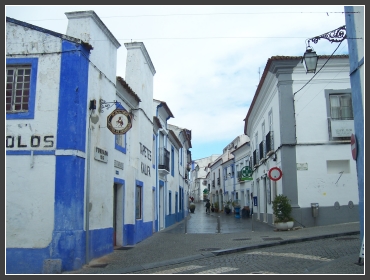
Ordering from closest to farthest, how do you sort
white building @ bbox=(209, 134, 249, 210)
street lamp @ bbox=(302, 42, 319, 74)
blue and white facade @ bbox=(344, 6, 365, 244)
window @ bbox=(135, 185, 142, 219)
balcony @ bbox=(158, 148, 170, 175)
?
blue and white facade @ bbox=(344, 6, 365, 244)
street lamp @ bbox=(302, 42, 319, 74)
window @ bbox=(135, 185, 142, 219)
balcony @ bbox=(158, 148, 170, 175)
white building @ bbox=(209, 134, 249, 210)

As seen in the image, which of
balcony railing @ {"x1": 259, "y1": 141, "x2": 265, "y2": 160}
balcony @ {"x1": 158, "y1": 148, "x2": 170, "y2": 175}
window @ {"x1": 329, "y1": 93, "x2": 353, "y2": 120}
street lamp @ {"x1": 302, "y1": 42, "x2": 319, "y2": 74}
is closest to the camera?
street lamp @ {"x1": 302, "y1": 42, "x2": 319, "y2": 74}

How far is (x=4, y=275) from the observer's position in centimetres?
830

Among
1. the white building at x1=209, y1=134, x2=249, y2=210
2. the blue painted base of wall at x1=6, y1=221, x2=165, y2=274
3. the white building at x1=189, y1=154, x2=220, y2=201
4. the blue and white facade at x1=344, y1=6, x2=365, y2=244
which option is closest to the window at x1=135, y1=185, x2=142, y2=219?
the blue painted base of wall at x1=6, y1=221, x2=165, y2=274

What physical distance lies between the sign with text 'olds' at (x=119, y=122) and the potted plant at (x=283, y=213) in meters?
7.97

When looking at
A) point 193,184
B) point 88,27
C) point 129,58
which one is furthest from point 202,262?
point 193,184

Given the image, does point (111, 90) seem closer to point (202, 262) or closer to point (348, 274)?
point (202, 262)

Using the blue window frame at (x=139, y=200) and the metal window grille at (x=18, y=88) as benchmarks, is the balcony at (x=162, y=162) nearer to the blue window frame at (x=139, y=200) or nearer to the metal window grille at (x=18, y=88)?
the blue window frame at (x=139, y=200)

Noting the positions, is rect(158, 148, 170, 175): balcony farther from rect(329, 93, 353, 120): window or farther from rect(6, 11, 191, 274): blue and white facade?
rect(6, 11, 191, 274): blue and white facade

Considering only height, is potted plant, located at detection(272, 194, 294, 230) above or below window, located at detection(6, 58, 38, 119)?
below

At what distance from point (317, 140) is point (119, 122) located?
9643 mm

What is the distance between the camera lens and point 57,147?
363 inches

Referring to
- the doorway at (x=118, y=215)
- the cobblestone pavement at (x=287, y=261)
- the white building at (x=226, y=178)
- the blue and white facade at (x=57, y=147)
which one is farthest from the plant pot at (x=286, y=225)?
the white building at (x=226, y=178)

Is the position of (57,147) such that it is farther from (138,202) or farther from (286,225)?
(286,225)

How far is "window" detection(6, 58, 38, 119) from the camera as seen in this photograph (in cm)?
947
